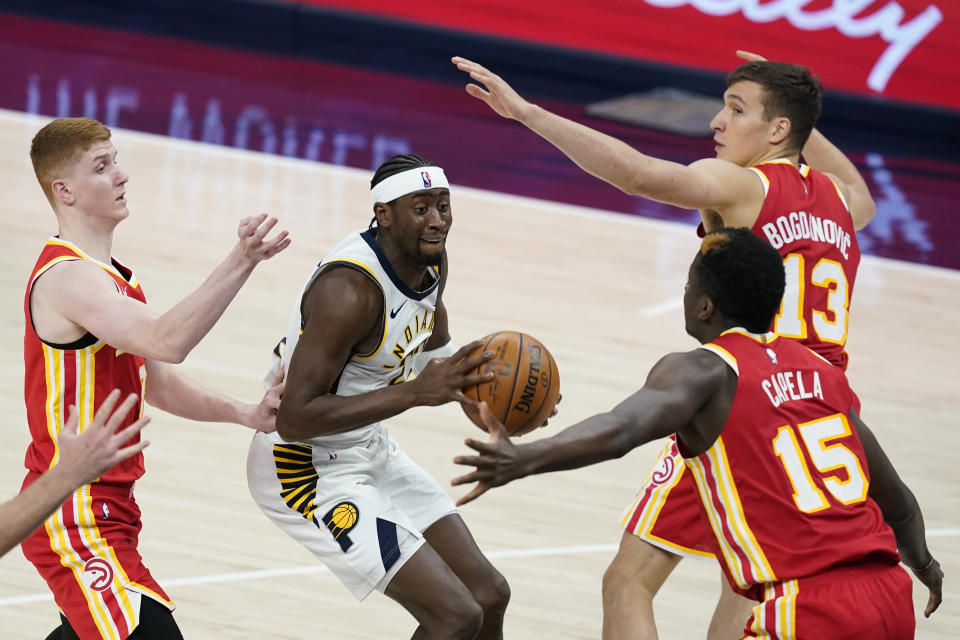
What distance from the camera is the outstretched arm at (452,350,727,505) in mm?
3359

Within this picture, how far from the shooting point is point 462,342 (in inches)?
335

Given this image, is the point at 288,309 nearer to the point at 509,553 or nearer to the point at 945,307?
the point at 509,553

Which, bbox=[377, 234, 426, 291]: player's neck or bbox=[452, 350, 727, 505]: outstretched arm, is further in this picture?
bbox=[377, 234, 426, 291]: player's neck

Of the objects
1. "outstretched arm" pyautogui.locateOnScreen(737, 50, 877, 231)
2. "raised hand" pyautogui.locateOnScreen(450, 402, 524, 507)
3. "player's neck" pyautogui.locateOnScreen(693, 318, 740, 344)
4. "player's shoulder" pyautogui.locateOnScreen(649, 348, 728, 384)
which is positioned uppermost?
"outstretched arm" pyautogui.locateOnScreen(737, 50, 877, 231)

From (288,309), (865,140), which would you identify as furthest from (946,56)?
(288,309)

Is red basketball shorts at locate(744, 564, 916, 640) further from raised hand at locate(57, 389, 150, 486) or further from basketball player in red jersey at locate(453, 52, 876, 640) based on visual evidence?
raised hand at locate(57, 389, 150, 486)

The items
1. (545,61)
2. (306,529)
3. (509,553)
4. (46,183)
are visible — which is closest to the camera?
(46,183)

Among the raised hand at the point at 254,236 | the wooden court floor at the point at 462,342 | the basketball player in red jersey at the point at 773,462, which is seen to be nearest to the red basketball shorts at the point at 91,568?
the raised hand at the point at 254,236

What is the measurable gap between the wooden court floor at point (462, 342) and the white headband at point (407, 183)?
1835mm

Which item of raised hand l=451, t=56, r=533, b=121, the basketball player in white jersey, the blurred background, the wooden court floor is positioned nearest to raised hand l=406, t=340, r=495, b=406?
the basketball player in white jersey

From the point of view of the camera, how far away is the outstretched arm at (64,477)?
3.30 metres

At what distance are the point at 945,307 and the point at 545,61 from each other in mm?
6164

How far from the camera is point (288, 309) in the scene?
8.99 metres

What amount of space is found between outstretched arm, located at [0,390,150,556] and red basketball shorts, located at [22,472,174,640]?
67cm
